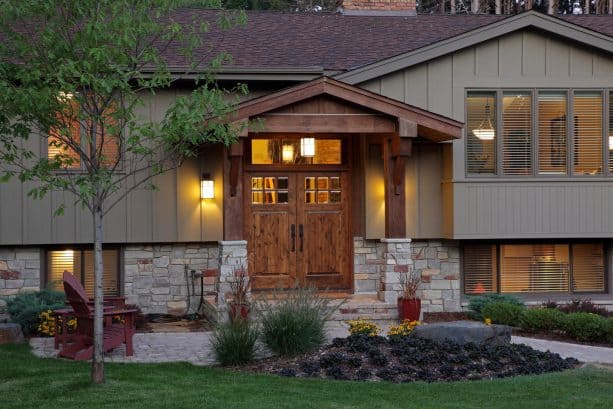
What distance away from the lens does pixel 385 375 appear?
29.5ft

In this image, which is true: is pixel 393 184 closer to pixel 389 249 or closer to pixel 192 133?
pixel 389 249

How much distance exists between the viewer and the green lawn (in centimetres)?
780

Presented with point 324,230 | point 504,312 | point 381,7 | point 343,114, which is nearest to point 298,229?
point 324,230

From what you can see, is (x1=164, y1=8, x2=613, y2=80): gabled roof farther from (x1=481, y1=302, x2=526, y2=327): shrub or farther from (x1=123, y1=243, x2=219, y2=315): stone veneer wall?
(x1=481, y1=302, x2=526, y2=327): shrub

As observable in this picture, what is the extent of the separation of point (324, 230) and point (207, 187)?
208 cm

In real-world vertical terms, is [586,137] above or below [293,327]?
above

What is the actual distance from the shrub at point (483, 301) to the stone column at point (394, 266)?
1.16m

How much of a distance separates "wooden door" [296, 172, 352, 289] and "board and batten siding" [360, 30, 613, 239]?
115cm

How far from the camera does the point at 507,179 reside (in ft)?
47.1

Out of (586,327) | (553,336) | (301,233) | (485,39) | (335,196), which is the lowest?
(553,336)

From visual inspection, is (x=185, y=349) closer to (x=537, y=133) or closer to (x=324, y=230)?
(x=324, y=230)

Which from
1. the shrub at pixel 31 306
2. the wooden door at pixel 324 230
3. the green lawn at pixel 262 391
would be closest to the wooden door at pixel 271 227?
the wooden door at pixel 324 230

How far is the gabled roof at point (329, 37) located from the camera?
47.1ft

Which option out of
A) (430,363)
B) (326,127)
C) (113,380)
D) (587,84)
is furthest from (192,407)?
(587,84)
